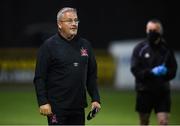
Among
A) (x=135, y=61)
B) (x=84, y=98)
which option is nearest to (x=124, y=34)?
(x=135, y=61)

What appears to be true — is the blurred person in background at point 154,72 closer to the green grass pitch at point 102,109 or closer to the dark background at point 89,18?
the green grass pitch at point 102,109

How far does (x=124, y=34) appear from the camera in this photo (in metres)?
26.3

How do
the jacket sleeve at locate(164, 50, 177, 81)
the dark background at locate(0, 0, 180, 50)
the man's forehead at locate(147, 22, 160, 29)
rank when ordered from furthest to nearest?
1. the dark background at locate(0, 0, 180, 50)
2. the man's forehead at locate(147, 22, 160, 29)
3. the jacket sleeve at locate(164, 50, 177, 81)

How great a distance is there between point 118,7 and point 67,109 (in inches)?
731

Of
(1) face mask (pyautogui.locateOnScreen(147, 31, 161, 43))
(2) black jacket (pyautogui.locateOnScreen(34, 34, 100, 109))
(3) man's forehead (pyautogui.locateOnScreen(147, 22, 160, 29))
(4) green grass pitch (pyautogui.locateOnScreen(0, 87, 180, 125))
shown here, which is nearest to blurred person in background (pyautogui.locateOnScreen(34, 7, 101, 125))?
(2) black jacket (pyautogui.locateOnScreen(34, 34, 100, 109))

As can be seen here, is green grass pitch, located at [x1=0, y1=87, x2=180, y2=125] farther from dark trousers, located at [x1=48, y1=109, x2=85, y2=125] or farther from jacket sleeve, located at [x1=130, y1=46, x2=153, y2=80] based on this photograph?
dark trousers, located at [x1=48, y1=109, x2=85, y2=125]

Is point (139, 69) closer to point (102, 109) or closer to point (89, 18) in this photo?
point (102, 109)

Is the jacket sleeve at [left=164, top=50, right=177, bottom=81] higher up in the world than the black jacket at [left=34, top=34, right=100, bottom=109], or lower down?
lower down

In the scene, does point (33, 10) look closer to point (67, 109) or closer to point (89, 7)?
point (89, 7)

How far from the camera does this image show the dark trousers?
26.7ft

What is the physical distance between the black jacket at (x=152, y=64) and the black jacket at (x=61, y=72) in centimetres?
312

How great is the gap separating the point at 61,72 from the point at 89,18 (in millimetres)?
18476

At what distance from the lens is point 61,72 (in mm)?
8125

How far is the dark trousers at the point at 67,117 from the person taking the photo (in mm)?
8141
